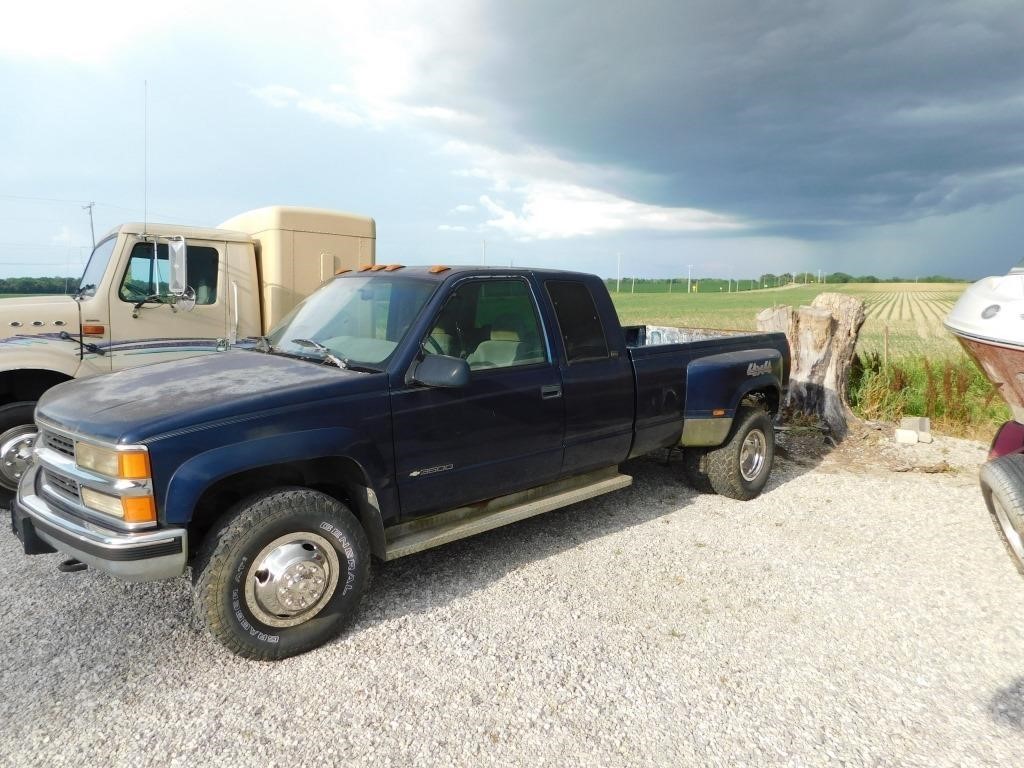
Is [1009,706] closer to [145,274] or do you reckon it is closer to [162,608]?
[162,608]

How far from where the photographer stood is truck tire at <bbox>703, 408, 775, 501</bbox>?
554 cm

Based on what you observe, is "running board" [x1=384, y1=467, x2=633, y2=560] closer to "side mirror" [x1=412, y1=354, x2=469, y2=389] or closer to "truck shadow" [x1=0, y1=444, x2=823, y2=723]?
"truck shadow" [x1=0, y1=444, x2=823, y2=723]

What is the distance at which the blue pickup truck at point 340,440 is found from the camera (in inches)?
113

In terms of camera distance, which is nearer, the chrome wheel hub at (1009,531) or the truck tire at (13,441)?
the chrome wheel hub at (1009,531)

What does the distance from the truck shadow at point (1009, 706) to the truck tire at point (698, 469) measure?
2706 mm

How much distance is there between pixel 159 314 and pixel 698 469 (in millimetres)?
4926

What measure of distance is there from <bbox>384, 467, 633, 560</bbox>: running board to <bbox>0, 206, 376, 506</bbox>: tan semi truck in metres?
2.25

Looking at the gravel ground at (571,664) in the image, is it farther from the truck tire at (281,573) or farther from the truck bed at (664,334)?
the truck bed at (664,334)

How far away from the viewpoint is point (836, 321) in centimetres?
848

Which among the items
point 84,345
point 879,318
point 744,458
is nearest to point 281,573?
point 84,345

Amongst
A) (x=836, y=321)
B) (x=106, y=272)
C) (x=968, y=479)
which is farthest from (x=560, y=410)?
(x=836, y=321)

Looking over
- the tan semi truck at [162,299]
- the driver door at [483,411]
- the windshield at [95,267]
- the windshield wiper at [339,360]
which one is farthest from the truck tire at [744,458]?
the windshield at [95,267]

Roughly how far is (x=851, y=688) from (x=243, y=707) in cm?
276

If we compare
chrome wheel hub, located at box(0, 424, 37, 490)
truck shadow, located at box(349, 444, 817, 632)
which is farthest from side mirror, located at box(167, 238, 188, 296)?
truck shadow, located at box(349, 444, 817, 632)
